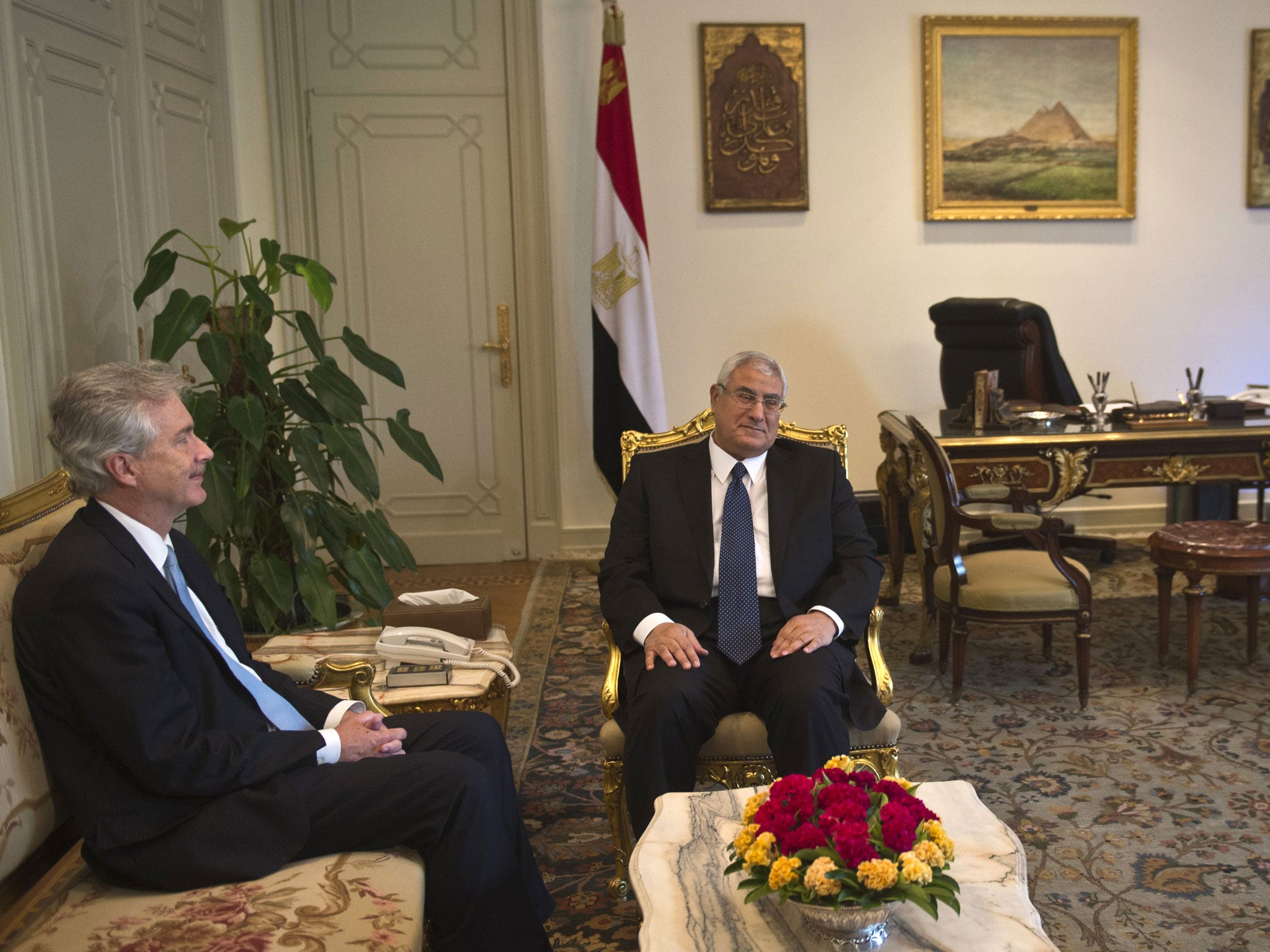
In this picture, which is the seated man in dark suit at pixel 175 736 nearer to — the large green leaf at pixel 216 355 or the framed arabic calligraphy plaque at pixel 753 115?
the large green leaf at pixel 216 355

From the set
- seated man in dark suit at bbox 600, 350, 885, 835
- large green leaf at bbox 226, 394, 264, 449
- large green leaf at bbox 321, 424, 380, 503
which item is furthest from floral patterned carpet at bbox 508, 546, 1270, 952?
large green leaf at bbox 226, 394, 264, 449

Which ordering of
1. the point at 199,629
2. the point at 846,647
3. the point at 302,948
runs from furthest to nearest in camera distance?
the point at 846,647 < the point at 199,629 < the point at 302,948

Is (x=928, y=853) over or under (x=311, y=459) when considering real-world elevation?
under

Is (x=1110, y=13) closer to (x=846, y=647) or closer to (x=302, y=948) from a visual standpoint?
(x=846, y=647)

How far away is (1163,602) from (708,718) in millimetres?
2355

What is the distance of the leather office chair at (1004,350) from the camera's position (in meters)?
5.14

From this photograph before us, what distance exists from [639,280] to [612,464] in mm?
946

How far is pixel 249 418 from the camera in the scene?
3711 mm

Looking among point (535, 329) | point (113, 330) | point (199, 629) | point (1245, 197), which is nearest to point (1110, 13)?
point (1245, 197)

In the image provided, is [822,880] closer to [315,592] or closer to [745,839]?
[745,839]

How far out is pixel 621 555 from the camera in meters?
2.88

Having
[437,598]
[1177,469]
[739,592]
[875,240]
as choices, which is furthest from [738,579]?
[875,240]

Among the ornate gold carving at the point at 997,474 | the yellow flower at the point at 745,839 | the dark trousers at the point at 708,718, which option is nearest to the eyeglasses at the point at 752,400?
the dark trousers at the point at 708,718

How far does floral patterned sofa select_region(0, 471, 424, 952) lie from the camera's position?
5.37ft
